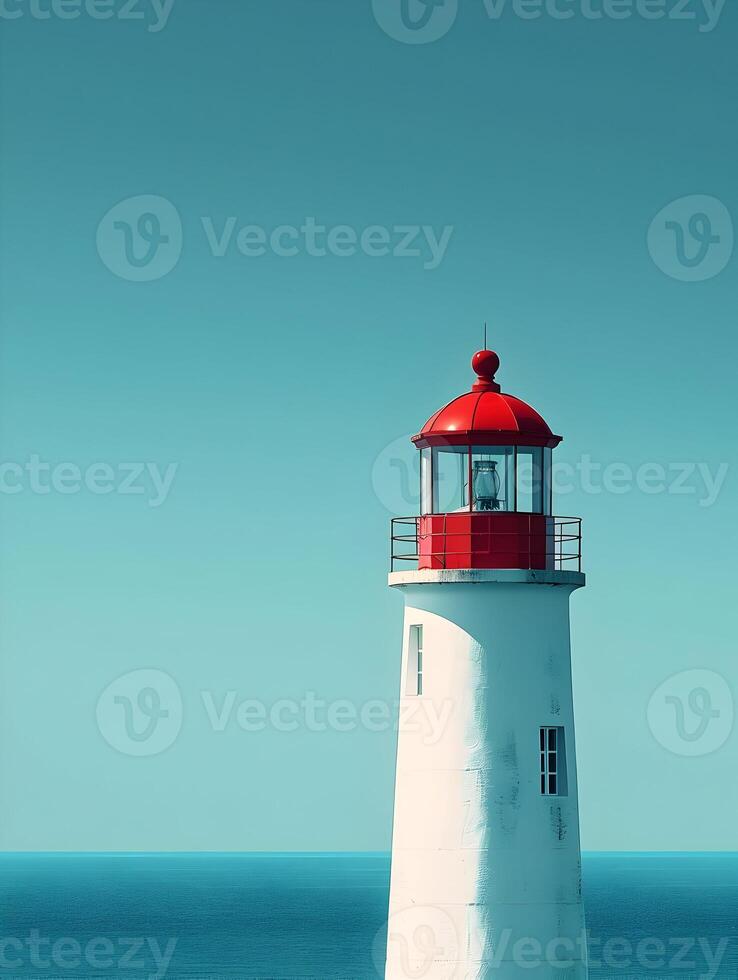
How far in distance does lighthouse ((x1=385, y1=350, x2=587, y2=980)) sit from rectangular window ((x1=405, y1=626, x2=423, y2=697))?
0.02 metres

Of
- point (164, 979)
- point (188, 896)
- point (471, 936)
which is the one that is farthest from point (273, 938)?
point (471, 936)

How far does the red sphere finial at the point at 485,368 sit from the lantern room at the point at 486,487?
12 mm

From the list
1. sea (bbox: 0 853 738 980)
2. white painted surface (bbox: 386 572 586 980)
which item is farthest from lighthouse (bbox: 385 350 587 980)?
sea (bbox: 0 853 738 980)

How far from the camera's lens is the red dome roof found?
1870 centimetres

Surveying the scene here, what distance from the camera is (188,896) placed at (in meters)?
165

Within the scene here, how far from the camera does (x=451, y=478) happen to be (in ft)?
62.4

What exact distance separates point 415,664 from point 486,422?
9.44ft

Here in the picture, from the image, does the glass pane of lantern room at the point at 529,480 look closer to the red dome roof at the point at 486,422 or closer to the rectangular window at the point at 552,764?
the red dome roof at the point at 486,422

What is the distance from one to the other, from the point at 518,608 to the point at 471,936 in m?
3.61

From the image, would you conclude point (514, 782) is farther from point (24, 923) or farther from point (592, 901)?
point (592, 901)
